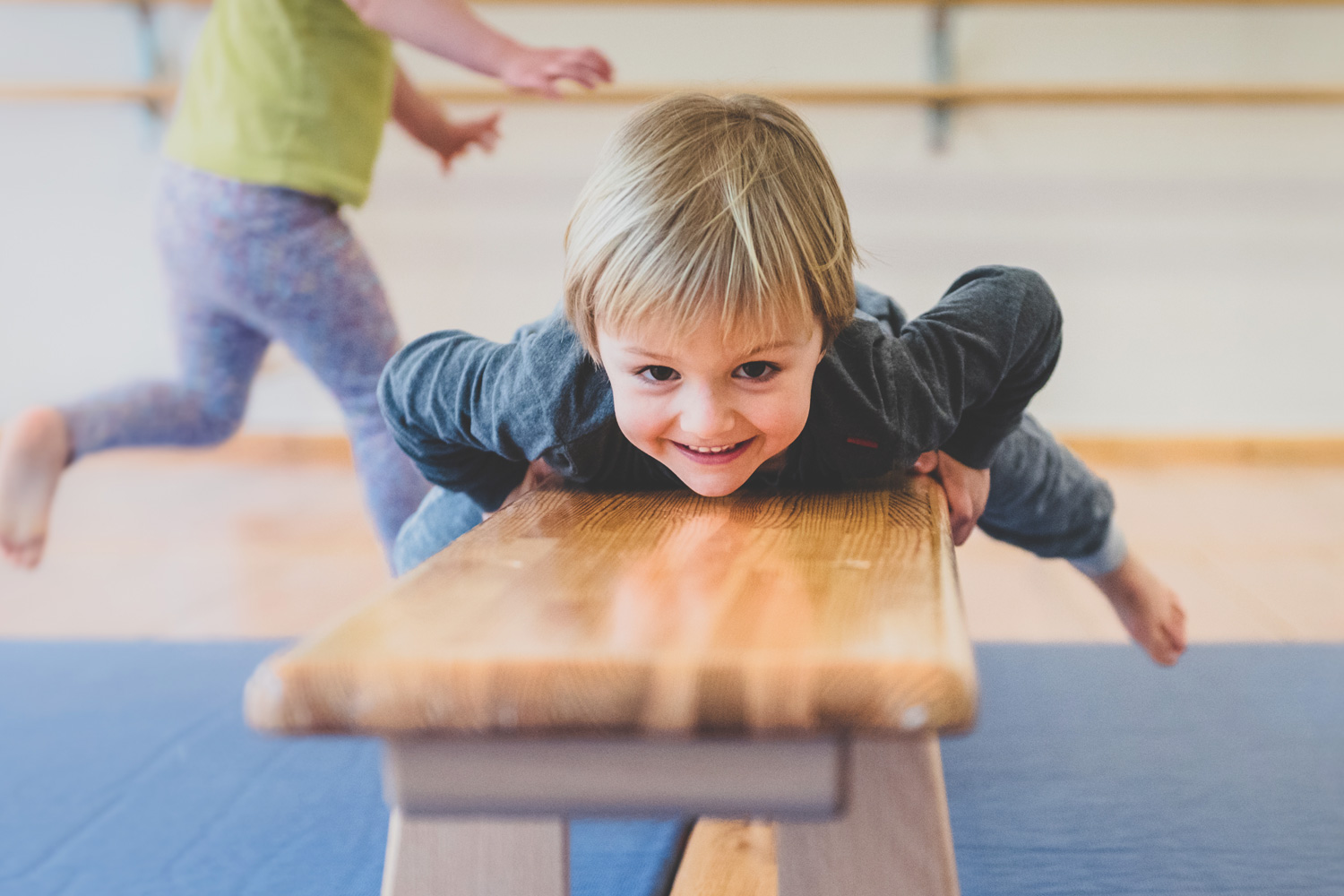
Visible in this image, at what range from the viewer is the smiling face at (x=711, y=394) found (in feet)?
1.73

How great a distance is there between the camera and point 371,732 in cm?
34

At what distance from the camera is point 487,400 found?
0.62 m

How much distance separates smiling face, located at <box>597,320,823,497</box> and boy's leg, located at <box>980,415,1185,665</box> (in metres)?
0.29

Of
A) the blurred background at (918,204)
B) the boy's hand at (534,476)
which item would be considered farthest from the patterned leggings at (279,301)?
the blurred background at (918,204)

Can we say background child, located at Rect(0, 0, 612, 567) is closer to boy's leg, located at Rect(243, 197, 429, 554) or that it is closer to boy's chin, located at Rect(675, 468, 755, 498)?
boy's leg, located at Rect(243, 197, 429, 554)

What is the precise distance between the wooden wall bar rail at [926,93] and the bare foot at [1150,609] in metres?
1.15

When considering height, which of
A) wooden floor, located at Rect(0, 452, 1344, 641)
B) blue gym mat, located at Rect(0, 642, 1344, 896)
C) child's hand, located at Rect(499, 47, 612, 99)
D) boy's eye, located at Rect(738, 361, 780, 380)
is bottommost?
wooden floor, located at Rect(0, 452, 1344, 641)

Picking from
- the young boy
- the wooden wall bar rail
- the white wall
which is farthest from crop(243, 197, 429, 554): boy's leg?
the white wall

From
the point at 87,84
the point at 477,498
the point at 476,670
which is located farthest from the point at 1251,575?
the point at 87,84

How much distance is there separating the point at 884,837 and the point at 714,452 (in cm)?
20

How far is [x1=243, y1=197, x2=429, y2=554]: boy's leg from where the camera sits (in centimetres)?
96

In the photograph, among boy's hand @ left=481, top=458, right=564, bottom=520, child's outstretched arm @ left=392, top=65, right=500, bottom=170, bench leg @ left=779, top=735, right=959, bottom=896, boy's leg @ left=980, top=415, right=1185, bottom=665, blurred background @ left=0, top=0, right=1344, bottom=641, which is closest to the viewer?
bench leg @ left=779, top=735, right=959, bottom=896

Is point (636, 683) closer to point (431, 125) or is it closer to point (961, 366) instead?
point (961, 366)

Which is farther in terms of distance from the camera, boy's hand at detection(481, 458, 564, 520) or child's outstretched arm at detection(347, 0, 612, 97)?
child's outstretched arm at detection(347, 0, 612, 97)
